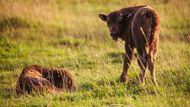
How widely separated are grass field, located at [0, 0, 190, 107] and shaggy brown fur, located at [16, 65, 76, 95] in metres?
0.22

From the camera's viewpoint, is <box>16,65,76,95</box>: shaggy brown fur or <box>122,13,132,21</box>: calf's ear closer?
<box>16,65,76,95</box>: shaggy brown fur

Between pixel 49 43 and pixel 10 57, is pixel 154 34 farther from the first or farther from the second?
pixel 49 43

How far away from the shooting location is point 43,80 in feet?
31.4

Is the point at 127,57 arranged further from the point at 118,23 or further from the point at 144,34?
the point at 144,34

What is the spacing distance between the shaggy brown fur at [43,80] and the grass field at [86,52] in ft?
0.73

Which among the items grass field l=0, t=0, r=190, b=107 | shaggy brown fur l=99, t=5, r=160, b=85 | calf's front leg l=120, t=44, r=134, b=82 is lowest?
grass field l=0, t=0, r=190, b=107

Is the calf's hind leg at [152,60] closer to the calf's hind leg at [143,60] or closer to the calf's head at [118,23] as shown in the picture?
the calf's hind leg at [143,60]

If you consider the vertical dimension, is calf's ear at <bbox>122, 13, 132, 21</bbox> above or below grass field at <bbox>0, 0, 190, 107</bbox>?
above

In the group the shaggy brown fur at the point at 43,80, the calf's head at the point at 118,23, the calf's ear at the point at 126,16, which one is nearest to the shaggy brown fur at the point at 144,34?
the calf's ear at the point at 126,16

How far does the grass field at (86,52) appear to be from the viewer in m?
8.73

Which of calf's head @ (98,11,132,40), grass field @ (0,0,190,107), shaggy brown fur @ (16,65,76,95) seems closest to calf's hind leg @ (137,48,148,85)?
grass field @ (0,0,190,107)

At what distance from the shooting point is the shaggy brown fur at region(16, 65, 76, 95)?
30.8 feet

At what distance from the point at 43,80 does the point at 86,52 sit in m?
4.50

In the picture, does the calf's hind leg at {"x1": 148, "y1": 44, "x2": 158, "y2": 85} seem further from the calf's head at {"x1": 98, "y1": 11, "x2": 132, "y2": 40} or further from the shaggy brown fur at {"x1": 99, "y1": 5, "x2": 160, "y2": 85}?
the calf's head at {"x1": 98, "y1": 11, "x2": 132, "y2": 40}
